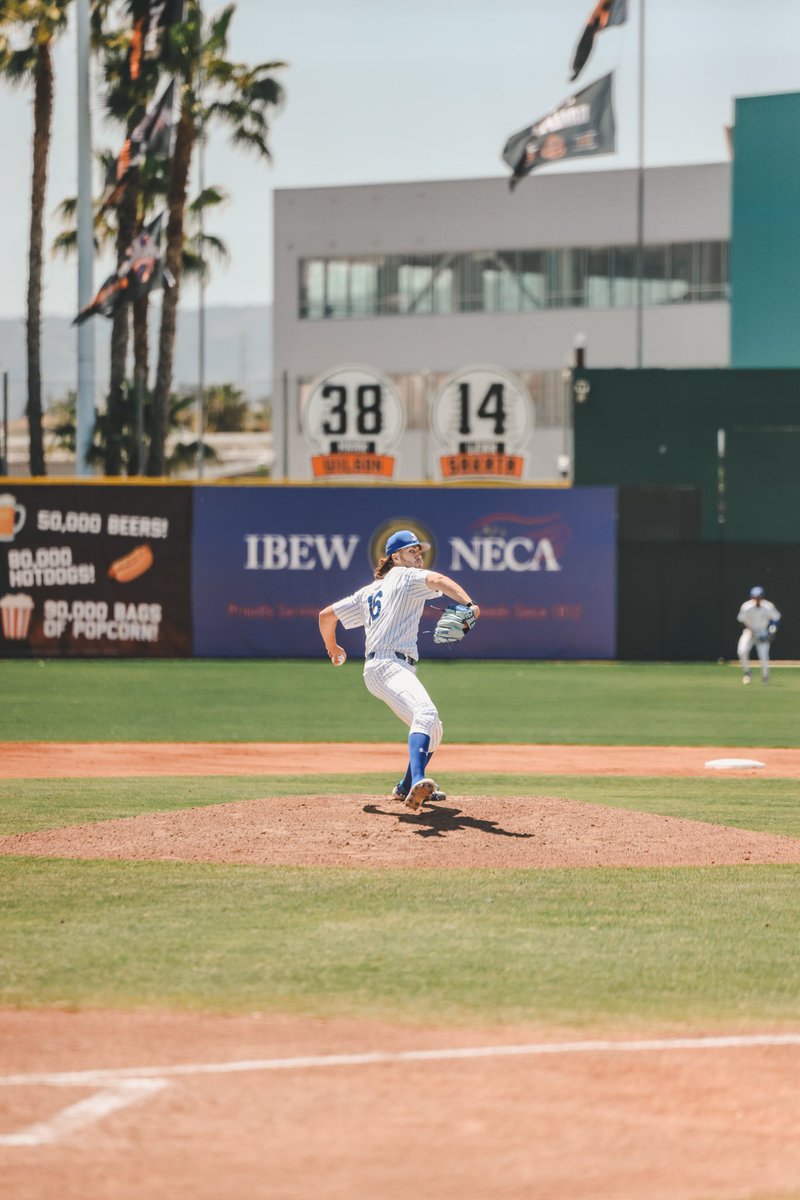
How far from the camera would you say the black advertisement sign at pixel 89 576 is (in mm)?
29172

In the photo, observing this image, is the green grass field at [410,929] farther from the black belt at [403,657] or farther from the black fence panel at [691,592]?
the black fence panel at [691,592]

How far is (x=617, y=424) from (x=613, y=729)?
590 inches

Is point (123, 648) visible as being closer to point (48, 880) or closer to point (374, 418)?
point (374, 418)


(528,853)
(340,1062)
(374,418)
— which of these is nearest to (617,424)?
(374,418)

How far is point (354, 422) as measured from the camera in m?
32.5

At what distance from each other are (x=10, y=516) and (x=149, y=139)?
857 centimetres

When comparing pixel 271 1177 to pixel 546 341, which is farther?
pixel 546 341

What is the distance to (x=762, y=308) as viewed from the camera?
44.2m

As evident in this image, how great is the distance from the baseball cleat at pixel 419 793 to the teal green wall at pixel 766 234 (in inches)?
1374

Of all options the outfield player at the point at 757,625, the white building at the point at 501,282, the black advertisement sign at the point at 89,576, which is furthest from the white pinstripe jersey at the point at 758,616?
the white building at the point at 501,282

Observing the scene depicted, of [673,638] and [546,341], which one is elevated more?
[546,341]

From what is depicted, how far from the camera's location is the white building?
52.1m

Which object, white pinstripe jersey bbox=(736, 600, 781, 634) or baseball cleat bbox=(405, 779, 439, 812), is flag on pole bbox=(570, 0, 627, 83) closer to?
white pinstripe jersey bbox=(736, 600, 781, 634)

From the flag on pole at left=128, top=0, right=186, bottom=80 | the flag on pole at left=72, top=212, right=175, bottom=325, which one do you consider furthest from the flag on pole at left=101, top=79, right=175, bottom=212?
the flag on pole at left=128, top=0, right=186, bottom=80
